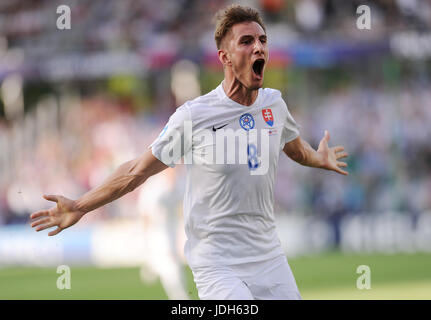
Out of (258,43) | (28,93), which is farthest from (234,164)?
(28,93)

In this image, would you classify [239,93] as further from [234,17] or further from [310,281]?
[310,281]

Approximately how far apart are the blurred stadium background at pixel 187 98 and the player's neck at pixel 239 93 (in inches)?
452

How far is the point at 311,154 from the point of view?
277 inches

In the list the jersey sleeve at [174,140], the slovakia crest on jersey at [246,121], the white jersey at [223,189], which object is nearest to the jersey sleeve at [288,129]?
the white jersey at [223,189]

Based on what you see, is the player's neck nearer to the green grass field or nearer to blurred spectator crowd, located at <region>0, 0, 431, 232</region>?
the green grass field

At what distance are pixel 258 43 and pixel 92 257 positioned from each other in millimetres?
15883

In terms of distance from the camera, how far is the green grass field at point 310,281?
46.1 ft

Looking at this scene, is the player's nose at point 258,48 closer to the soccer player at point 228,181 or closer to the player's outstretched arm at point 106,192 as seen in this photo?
the soccer player at point 228,181

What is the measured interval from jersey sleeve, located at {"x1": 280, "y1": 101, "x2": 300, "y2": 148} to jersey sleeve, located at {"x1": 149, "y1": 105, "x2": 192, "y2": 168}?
865 mm

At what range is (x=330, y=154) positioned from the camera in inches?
286

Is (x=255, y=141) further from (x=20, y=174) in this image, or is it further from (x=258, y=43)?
(x=20, y=174)

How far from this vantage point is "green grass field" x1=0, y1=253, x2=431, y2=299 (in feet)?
46.1

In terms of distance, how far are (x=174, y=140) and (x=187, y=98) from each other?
14.3 metres
